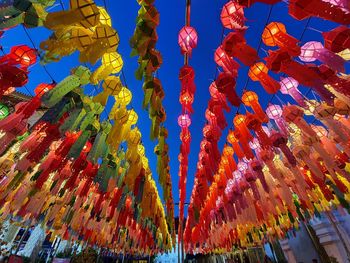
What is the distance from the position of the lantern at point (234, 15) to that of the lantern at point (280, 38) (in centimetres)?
38

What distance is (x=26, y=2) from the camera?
2.15 meters

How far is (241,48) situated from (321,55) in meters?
1.11

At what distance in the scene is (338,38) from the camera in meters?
2.27

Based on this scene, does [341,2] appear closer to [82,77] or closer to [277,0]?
[277,0]

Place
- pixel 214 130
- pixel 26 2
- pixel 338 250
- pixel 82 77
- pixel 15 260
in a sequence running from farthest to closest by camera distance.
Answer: pixel 338 250
pixel 15 260
pixel 214 130
pixel 82 77
pixel 26 2

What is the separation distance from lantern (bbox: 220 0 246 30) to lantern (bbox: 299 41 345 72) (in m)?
1.03

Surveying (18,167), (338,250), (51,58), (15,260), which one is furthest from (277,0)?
(338,250)

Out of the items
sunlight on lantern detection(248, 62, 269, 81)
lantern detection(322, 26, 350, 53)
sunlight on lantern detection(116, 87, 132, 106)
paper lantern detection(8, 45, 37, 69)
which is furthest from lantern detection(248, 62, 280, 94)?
paper lantern detection(8, 45, 37, 69)

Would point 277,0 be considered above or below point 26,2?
below

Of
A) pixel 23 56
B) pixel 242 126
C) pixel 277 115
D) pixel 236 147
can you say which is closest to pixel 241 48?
pixel 242 126

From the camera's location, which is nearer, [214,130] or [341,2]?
[341,2]

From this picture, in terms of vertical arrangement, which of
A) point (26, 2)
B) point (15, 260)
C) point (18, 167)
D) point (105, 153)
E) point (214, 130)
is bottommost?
point (15, 260)

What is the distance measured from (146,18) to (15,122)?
2.30 metres

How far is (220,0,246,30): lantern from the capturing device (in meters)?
2.44
